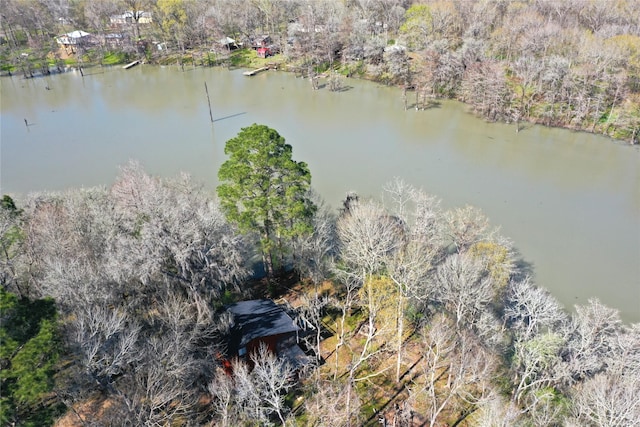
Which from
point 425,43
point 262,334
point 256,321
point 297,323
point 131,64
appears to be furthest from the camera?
point 131,64

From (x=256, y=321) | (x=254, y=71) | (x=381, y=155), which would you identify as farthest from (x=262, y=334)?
(x=254, y=71)

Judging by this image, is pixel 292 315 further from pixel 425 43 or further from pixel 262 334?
pixel 425 43

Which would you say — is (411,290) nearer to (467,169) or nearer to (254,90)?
(467,169)

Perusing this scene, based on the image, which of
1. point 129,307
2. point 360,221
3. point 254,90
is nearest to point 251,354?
point 129,307

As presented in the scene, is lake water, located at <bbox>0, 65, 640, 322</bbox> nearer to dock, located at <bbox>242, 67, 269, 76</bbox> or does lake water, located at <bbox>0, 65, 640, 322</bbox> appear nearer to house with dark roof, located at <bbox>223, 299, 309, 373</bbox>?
dock, located at <bbox>242, 67, 269, 76</bbox>

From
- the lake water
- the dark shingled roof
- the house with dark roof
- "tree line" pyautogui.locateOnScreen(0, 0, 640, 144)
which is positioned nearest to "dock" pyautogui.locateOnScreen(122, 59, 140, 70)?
"tree line" pyautogui.locateOnScreen(0, 0, 640, 144)
